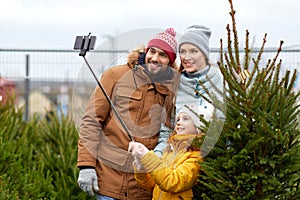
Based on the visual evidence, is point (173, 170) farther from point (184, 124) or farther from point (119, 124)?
point (119, 124)

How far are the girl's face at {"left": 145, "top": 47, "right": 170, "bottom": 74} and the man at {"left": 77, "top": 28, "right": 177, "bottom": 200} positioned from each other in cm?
20

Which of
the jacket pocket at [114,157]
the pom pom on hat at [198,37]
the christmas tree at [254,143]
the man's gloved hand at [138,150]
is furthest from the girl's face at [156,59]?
the jacket pocket at [114,157]

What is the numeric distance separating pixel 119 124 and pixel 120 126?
17mm

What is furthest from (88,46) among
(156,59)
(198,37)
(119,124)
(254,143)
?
(254,143)

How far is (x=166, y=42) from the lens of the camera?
4.77m

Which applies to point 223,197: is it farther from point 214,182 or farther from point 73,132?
point 73,132

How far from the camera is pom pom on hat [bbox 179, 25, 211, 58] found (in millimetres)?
4781

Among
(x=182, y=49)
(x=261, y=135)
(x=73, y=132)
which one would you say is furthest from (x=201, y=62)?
(x=73, y=132)

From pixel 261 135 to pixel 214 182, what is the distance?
42cm

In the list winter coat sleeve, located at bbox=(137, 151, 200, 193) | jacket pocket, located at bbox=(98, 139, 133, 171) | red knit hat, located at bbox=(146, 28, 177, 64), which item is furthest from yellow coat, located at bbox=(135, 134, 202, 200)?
red knit hat, located at bbox=(146, 28, 177, 64)

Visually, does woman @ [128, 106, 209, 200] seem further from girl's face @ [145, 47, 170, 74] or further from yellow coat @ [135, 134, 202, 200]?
girl's face @ [145, 47, 170, 74]

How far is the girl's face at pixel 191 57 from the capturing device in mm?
4781

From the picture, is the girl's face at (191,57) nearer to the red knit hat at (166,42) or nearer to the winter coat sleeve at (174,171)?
the red knit hat at (166,42)

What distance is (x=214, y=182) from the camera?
184 inches
